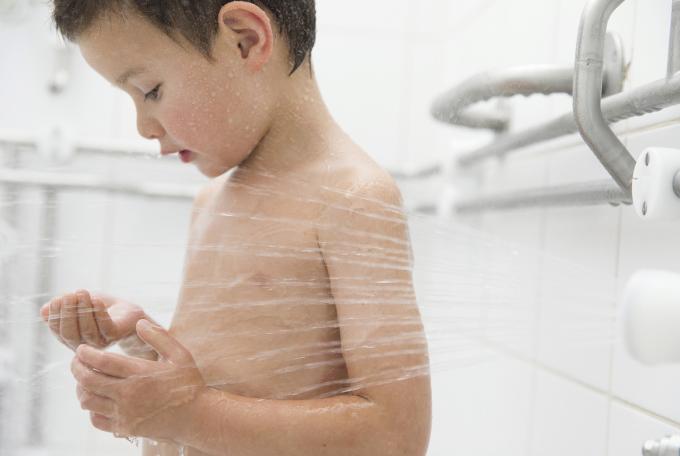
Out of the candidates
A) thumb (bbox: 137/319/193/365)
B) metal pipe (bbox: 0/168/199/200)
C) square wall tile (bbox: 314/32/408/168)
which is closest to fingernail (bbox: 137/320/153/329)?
thumb (bbox: 137/319/193/365)

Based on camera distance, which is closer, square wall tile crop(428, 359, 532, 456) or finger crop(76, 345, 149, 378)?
finger crop(76, 345, 149, 378)

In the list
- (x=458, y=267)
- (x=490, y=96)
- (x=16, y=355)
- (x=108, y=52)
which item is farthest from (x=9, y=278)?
(x=490, y=96)

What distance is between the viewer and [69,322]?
1.60ft

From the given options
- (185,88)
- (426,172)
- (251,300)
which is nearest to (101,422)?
(251,300)

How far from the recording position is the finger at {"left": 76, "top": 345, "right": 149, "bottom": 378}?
46cm

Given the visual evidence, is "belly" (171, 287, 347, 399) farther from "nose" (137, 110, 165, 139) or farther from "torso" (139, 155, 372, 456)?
"nose" (137, 110, 165, 139)

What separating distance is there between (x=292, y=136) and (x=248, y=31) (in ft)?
0.25

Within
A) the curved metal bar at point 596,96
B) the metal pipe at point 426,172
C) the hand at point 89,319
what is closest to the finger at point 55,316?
the hand at point 89,319

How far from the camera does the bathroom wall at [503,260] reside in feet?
1.64

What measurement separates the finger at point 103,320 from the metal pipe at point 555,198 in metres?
0.34

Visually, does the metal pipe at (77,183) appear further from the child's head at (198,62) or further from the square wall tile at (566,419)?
the square wall tile at (566,419)

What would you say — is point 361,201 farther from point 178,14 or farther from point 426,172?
point 426,172

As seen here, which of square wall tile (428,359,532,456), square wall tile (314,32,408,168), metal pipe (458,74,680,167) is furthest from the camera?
square wall tile (314,32,408,168)

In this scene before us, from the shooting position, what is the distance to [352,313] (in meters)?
0.47
